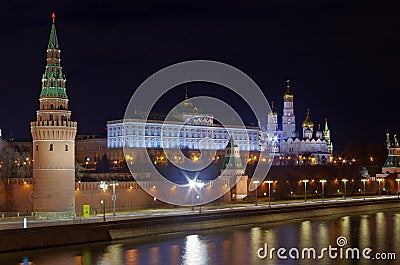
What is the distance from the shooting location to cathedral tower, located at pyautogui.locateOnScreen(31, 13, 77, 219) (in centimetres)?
5116

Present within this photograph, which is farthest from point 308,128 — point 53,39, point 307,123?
point 53,39

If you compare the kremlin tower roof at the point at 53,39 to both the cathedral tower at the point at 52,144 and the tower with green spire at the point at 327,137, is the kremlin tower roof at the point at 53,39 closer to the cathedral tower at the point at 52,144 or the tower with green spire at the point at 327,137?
the cathedral tower at the point at 52,144

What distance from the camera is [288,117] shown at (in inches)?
5595

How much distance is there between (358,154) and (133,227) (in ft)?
360

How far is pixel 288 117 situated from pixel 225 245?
102475 millimetres

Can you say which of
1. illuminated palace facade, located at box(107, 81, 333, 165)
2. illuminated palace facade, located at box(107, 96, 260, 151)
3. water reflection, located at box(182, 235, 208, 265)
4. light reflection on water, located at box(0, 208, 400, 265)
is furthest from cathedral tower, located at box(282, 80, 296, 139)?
water reflection, located at box(182, 235, 208, 265)

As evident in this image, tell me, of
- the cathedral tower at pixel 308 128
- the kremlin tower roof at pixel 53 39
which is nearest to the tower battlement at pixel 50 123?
the kremlin tower roof at pixel 53 39

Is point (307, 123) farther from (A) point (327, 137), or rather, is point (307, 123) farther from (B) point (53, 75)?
(B) point (53, 75)

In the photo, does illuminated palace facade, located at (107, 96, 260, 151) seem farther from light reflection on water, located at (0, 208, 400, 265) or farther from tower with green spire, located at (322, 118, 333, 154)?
light reflection on water, located at (0, 208, 400, 265)

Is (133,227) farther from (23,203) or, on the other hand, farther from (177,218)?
(23,203)

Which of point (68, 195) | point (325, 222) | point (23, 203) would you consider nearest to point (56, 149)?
point (68, 195)

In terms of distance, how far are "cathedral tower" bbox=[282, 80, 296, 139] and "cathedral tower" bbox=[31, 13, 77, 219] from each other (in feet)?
306

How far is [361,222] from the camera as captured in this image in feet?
185

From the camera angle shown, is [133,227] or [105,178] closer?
[133,227]
